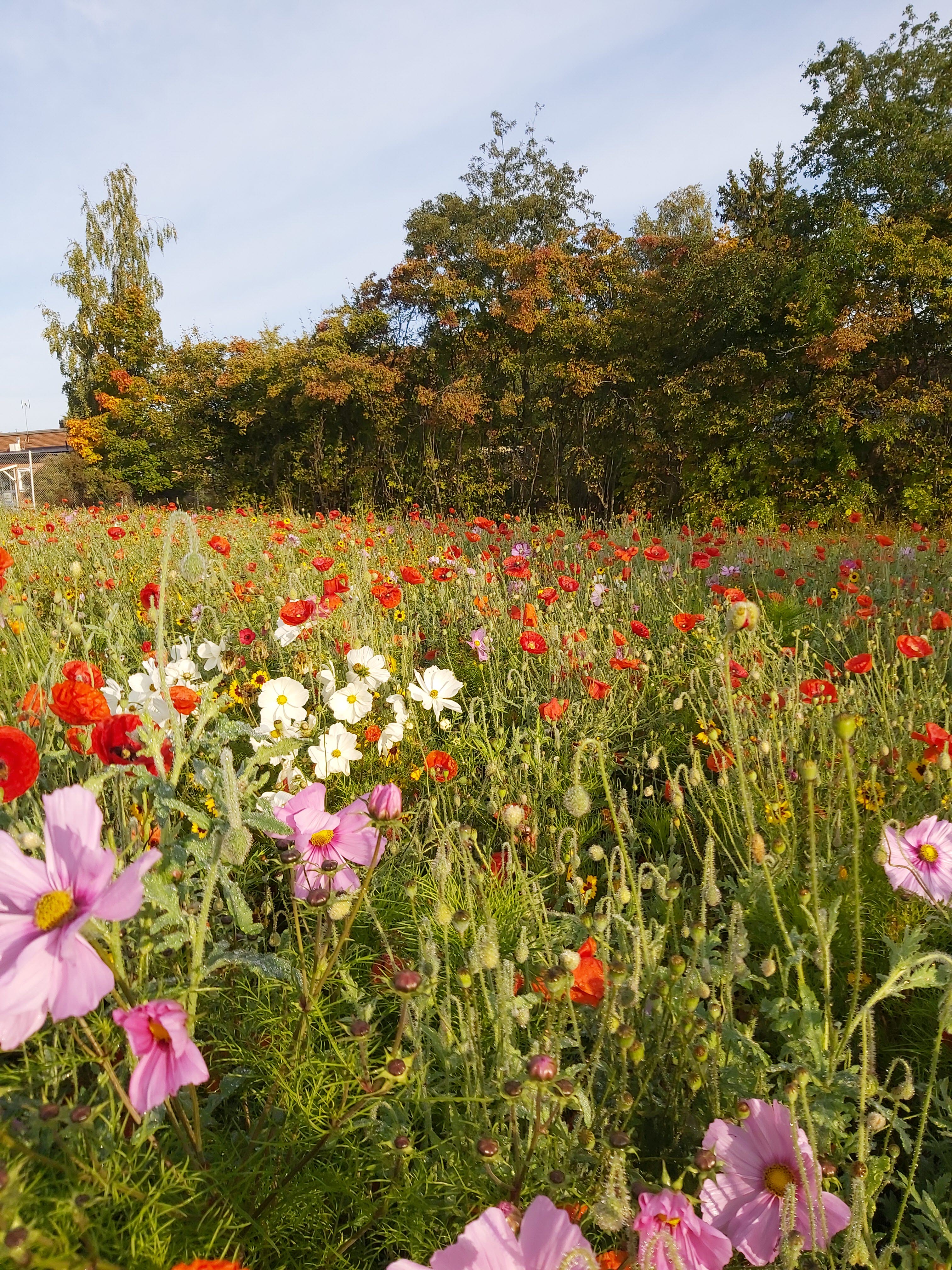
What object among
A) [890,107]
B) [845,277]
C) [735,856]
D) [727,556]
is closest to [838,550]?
[727,556]

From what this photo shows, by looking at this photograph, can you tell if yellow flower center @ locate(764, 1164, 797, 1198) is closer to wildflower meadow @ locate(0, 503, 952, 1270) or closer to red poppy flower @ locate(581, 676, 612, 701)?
wildflower meadow @ locate(0, 503, 952, 1270)

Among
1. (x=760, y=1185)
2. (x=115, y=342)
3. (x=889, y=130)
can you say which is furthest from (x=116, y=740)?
(x=115, y=342)

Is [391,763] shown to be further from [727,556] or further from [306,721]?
[727,556]

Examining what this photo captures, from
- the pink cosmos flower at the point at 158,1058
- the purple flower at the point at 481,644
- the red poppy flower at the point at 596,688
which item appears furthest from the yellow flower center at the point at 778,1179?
the purple flower at the point at 481,644

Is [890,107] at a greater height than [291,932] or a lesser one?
greater

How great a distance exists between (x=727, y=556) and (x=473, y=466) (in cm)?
758

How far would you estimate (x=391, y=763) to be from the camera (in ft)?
6.24

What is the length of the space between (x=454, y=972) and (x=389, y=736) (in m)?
0.61

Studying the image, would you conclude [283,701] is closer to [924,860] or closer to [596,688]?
[596,688]

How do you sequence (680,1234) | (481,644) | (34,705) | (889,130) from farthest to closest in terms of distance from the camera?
(889,130) → (481,644) → (34,705) → (680,1234)

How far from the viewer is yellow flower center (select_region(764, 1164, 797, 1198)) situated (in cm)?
78

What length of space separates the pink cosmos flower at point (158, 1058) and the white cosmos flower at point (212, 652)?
4.09 ft

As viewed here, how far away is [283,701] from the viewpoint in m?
1.64

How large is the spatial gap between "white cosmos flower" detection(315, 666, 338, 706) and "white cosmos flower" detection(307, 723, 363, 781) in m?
0.12
